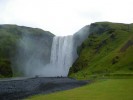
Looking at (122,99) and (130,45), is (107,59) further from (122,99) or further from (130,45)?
(122,99)

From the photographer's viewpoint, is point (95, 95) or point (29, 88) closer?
point (95, 95)

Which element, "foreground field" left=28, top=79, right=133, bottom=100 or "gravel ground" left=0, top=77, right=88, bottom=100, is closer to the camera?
"foreground field" left=28, top=79, right=133, bottom=100

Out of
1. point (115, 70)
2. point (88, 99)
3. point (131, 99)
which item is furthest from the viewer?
point (115, 70)

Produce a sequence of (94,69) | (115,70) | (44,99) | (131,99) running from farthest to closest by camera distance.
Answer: (94,69) → (115,70) → (44,99) → (131,99)

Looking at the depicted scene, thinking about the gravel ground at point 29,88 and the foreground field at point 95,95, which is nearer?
the foreground field at point 95,95

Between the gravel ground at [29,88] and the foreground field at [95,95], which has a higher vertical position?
the foreground field at [95,95]

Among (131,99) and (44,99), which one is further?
(44,99)

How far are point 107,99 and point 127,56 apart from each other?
11129cm

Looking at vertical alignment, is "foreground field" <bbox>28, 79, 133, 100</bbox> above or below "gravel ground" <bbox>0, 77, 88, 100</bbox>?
above

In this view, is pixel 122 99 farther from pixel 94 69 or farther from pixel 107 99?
pixel 94 69

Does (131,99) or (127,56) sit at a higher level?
(127,56)

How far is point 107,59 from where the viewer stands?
171 meters

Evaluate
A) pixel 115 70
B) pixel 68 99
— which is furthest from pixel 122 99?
pixel 115 70

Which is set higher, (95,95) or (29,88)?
(95,95)
